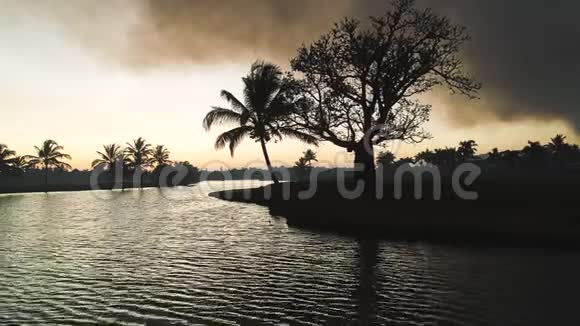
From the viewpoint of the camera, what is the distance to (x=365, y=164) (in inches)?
1184

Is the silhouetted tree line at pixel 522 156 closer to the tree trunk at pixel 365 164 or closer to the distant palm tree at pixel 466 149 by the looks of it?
the distant palm tree at pixel 466 149

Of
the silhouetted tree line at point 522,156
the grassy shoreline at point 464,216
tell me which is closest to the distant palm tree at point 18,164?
the grassy shoreline at point 464,216

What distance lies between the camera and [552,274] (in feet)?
36.2

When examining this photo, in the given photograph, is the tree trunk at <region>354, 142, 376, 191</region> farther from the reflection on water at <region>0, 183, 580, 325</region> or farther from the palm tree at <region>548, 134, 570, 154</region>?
the palm tree at <region>548, 134, 570, 154</region>

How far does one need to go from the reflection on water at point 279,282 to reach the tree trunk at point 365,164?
11716 millimetres

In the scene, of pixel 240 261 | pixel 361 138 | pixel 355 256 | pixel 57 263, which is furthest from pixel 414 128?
pixel 57 263

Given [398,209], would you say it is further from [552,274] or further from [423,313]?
[423,313]

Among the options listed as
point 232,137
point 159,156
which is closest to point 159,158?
point 159,156

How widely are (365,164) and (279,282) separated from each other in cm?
2065

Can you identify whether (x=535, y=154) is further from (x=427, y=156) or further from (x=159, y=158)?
(x=159, y=158)

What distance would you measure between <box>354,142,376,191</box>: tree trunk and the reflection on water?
38.4 ft

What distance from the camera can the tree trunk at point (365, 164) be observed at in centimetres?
2934

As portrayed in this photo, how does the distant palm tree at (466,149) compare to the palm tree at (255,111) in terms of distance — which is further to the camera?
the distant palm tree at (466,149)

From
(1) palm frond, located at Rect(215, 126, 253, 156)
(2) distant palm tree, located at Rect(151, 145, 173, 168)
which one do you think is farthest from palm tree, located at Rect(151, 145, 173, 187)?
(1) palm frond, located at Rect(215, 126, 253, 156)
